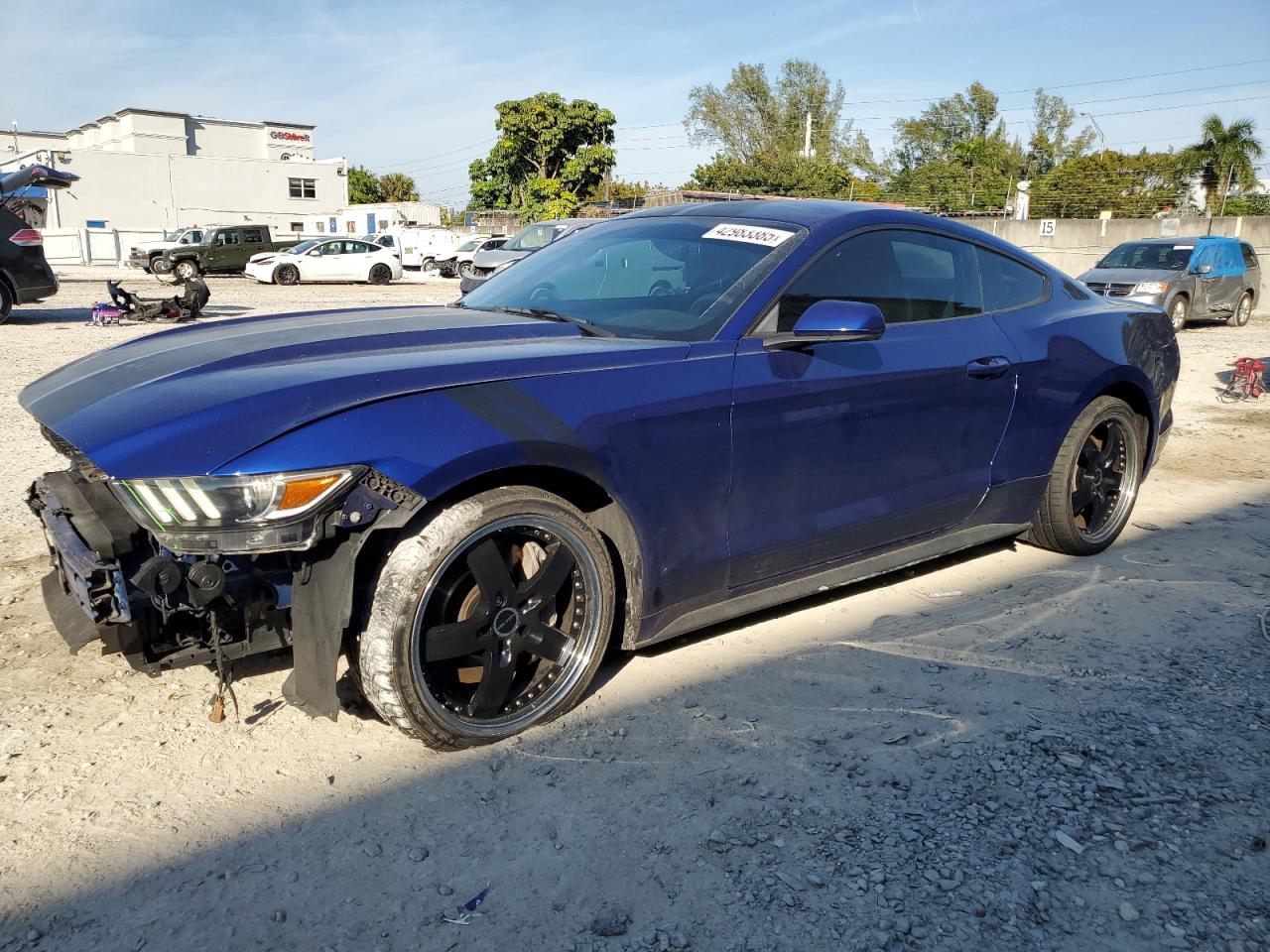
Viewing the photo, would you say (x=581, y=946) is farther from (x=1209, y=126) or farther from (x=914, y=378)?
(x=1209, y=126)

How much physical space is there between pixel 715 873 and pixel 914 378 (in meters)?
2.07

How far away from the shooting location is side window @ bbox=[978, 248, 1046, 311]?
4.21 metres

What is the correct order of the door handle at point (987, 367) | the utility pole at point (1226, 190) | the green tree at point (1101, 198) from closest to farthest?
the door handle at point (987, 367), the green tree at point (1101, 198), the utility pole at point (1226, 190)

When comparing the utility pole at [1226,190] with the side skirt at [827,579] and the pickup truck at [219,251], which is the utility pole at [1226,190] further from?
the side skirt at [827,579]

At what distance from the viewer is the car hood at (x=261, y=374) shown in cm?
246

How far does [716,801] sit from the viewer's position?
2.62 metres

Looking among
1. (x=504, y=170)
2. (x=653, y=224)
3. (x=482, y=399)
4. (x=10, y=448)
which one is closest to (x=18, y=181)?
(x=10, y=448)

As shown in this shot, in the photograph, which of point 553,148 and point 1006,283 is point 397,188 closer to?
point 553,148

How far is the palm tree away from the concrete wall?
12041mm

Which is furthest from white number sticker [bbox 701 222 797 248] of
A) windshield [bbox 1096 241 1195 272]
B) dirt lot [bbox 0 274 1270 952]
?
windshield [bbox 1096 241 1195 272]

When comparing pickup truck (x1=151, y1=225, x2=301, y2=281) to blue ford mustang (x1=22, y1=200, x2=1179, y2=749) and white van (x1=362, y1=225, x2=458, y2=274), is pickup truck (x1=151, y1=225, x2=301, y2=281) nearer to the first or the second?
white van (x1=362, y1=225, x2=458, y2=274)

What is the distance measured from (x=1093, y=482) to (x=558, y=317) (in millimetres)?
2787

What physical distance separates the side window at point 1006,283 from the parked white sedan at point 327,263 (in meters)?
25.7

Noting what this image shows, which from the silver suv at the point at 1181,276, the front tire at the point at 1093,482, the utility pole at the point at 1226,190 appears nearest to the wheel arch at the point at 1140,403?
the front tire at the point at 1093,482
